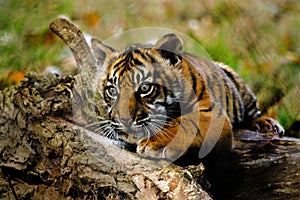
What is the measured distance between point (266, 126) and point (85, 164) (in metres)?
1.61

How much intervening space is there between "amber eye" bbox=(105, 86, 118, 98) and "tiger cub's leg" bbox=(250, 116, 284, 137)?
49.3 inches

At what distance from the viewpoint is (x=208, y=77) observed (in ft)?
9.57

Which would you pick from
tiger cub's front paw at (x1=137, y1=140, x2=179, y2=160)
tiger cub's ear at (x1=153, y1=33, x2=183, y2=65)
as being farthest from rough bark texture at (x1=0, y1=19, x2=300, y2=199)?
tiger cub's ear at (x1=153, y1=33, x2=183, y2=65)

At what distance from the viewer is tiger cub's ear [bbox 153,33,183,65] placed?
2.47m

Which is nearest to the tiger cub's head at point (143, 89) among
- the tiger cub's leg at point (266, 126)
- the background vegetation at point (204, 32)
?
the tiger cub's leg at point (266, 126)

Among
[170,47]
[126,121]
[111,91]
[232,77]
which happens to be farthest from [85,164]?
[232,77]

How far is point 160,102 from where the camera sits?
2467mm

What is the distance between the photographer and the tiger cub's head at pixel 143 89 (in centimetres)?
239

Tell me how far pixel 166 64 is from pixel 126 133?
466mm

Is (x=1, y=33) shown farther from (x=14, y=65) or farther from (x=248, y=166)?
(x=248, y=166)

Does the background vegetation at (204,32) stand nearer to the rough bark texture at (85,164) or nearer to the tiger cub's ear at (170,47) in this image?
the rough bark texture at (85,164)

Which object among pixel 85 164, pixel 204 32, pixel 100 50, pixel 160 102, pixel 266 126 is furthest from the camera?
pixel 204 32

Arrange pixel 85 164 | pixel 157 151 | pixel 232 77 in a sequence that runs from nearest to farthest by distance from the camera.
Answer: pixel 85 164 → pixel 157 151 → pixel 232 77

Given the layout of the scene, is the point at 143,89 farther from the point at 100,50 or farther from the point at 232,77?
the point at 232,77
